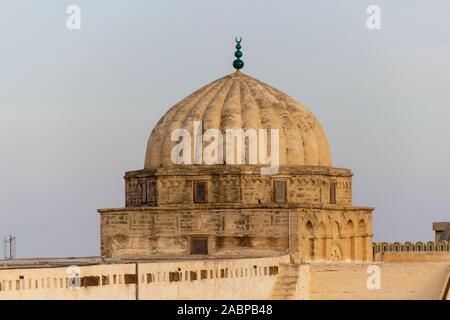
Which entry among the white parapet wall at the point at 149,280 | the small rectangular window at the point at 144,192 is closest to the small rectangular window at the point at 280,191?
the white parapet wall at the point at 149,280

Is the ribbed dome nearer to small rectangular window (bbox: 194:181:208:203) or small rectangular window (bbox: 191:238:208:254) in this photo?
small rectangular window (bbox: 194:181:208:203)

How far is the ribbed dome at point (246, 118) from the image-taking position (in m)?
47.0

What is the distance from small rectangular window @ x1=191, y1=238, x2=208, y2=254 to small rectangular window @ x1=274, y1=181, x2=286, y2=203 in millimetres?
2391

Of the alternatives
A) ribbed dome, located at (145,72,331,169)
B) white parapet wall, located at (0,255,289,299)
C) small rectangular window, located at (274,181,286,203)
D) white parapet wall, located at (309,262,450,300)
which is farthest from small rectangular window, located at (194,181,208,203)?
white parapet wall, located at (309,262,450,300)

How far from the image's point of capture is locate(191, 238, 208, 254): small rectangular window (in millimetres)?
46531

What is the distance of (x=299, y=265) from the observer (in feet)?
143

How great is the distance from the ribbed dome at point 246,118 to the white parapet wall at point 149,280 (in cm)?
432

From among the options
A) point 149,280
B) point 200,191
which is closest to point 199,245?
point 200,191

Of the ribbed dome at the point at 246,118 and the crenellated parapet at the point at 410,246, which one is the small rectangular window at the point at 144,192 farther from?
the crenellated parapet at the point at 410,246

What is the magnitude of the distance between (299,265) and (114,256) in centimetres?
639

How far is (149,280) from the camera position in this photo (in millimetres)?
36906

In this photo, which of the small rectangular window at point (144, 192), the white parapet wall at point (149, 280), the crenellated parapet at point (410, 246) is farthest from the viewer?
the crenellated parapet at point (410, 246)
